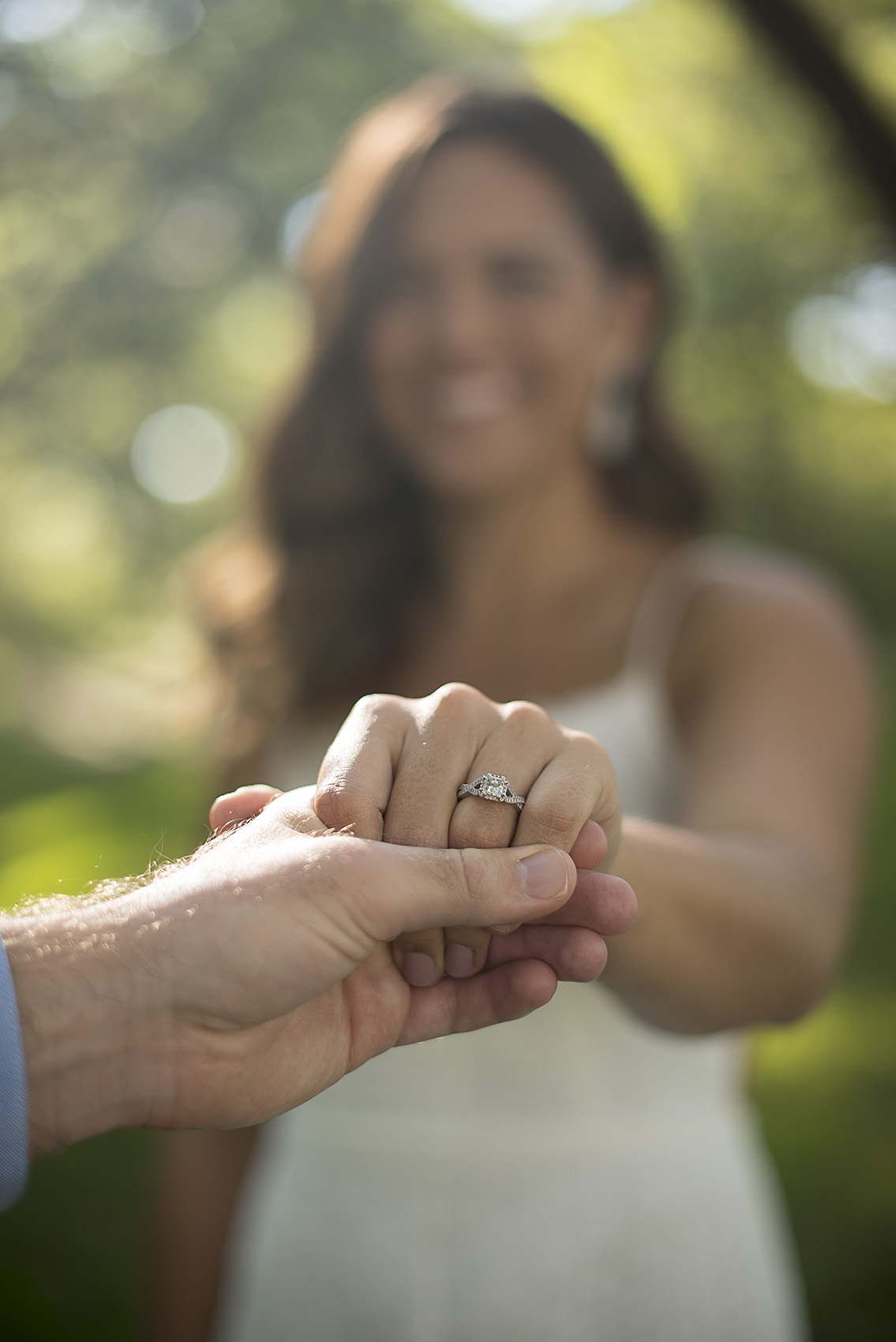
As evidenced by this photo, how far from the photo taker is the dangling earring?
2512 millimetres

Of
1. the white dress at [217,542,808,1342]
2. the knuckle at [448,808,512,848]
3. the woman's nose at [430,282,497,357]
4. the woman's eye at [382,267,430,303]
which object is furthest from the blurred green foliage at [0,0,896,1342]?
the white dress at [217,542,808,1342]

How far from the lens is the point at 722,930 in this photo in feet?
4.27

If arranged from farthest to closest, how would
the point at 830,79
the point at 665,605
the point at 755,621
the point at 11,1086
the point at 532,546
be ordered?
the point at 830,79 < the point at 532,546 < the point at 665,605 < the point at 755,621 < the point at 11,1086

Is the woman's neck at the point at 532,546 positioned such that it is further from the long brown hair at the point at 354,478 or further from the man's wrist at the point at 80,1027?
the man's wrist at the point at 80,1027

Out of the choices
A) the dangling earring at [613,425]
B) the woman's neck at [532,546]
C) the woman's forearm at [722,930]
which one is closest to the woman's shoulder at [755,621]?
the woman's neck at [532,546]

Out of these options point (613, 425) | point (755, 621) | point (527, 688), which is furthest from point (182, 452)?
point (755, 621)

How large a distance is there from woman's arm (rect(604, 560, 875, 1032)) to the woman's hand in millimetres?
171

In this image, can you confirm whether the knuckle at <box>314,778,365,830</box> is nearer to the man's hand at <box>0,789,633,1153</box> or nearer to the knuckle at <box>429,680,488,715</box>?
the man's hand at <box>0,789,633,1153</box>

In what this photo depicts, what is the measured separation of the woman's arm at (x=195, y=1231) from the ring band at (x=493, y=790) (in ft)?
5.55

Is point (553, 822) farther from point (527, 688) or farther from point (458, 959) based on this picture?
point (527, 688)

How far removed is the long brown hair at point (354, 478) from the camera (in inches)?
89.4

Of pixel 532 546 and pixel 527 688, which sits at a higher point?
pixel 532 546

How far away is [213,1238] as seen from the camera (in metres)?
2.28

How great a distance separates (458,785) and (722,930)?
530mm
